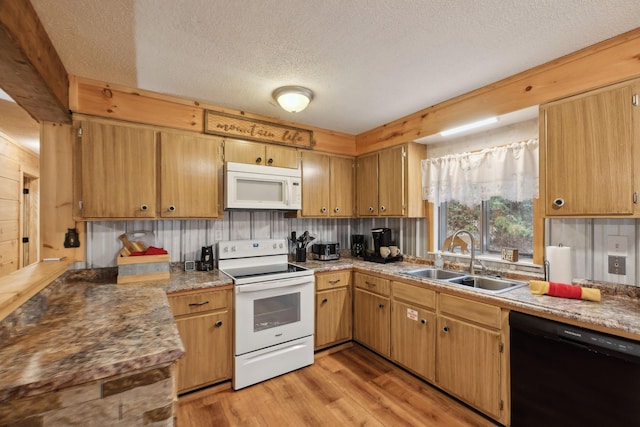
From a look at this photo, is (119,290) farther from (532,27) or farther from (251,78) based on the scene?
(532,27)

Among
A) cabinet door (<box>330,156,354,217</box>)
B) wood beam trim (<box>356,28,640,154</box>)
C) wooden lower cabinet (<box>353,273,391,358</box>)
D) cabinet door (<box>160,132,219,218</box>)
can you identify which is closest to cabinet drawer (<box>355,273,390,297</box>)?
wooden lower cabinet (<box>353,273,391,358</box>)

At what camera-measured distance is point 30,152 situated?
3.94 meters

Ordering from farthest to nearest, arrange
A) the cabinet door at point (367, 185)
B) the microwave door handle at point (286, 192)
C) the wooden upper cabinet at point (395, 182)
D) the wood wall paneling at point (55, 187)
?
the cabinet door at point (367, 185) < the wooden upper cabinet at point (395, 182) < the microwave door handle at point (286, 192) < the wood wall paneling at point (55, 187)

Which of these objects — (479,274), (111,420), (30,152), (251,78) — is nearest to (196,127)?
(251,78)

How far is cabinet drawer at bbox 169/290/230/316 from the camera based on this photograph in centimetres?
210

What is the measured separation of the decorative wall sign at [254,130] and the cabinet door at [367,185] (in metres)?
0.67

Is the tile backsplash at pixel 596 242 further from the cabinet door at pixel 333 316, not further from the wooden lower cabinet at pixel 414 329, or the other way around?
the cabinet door at pixel 333 316

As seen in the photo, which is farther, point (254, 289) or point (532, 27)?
point (254, 289)

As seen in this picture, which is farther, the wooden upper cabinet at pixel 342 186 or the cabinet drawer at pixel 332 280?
the wooden upper cabinet at pixel 342 186

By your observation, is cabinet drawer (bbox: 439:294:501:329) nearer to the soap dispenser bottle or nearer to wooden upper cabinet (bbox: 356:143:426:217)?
the soap dispenser bottle

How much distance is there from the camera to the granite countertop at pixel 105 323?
2.98ft

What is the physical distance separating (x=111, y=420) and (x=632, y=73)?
2839mm

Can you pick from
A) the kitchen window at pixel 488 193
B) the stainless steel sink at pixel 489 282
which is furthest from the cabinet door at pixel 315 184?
the stainless steel sink at pixel 489 282

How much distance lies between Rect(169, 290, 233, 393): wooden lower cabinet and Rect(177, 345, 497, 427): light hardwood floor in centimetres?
15
